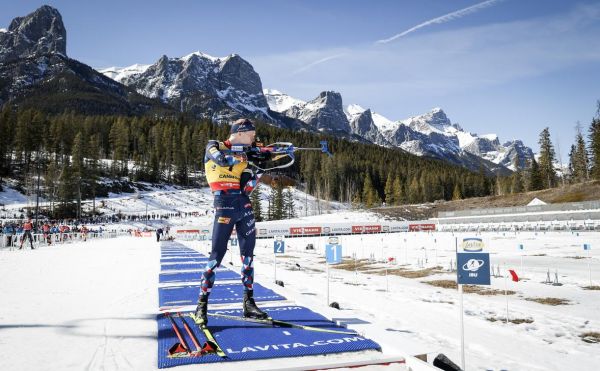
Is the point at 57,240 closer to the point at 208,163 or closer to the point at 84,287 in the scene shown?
the point at 84,287

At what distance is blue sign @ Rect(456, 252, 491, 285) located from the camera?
16.2 ft

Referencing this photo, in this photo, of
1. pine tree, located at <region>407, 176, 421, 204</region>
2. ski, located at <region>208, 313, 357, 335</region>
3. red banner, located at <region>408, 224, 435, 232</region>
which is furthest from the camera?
pine tree, located at <region>407, 176, 421, 204</region>

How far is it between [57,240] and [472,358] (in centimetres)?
4246

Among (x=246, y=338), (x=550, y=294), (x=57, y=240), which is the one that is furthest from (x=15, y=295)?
(x=57, y=240)

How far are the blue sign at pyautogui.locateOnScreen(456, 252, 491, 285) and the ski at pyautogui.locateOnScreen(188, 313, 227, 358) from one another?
120 inches

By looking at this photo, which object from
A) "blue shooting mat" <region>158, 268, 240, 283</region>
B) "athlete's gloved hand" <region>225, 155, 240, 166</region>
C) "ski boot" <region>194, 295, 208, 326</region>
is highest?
"athlete's gloved hand" <region>225, 155, 240, 166</region>

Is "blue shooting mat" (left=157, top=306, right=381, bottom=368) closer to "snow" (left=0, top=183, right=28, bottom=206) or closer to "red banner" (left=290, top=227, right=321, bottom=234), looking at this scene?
"red banner" (left=290, top=227, right=321, bottom=234)

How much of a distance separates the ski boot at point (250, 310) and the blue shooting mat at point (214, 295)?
175 centimetres

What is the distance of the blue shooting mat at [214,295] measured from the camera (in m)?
7.53

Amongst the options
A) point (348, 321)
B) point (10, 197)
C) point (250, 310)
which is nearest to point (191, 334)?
point (250, 310)

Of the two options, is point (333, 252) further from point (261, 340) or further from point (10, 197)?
point (10, 197)

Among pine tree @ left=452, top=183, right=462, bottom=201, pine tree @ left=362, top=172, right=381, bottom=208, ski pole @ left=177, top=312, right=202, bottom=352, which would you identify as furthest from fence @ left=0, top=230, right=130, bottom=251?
pine tree @ left=452, top=183, right=462, bottom=201

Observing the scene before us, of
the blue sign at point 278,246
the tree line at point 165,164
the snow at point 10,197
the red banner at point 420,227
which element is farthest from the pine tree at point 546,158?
the snow at point 10,197

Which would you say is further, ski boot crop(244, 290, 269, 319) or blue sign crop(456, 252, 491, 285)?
ski boot crop(244, 290, 269, 319)
